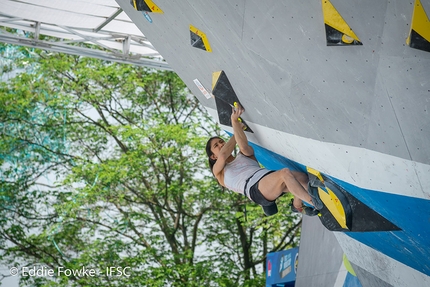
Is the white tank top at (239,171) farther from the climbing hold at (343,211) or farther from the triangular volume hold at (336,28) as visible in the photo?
the triangular volume hold at (336,28)

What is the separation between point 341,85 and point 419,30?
52 centimetres

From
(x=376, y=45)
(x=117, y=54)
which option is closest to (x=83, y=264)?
(x=117, y=54)

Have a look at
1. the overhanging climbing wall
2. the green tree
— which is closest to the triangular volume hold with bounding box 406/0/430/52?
the overhanging climbing wall

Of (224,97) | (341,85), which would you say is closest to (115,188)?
(224,97)

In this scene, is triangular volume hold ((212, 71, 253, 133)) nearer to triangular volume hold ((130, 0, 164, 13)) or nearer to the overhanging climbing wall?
the overhanging climbing wall

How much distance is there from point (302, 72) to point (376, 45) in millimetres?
490

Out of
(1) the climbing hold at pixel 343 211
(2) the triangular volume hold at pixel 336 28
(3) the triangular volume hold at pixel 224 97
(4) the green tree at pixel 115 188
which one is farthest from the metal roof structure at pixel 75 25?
(2) the triangular volume hold at pixel 336 28

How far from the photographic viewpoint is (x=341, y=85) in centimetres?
241

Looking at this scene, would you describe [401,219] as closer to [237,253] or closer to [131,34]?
[131,34]

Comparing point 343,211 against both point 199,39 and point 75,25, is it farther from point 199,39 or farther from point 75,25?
point 75,25

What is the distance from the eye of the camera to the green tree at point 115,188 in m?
9.57

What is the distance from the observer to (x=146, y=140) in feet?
33.2

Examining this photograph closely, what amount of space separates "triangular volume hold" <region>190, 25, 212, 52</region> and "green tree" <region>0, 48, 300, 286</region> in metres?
6.17

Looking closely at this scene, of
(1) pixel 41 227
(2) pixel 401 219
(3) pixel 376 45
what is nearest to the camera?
(3) pixel 376 45
